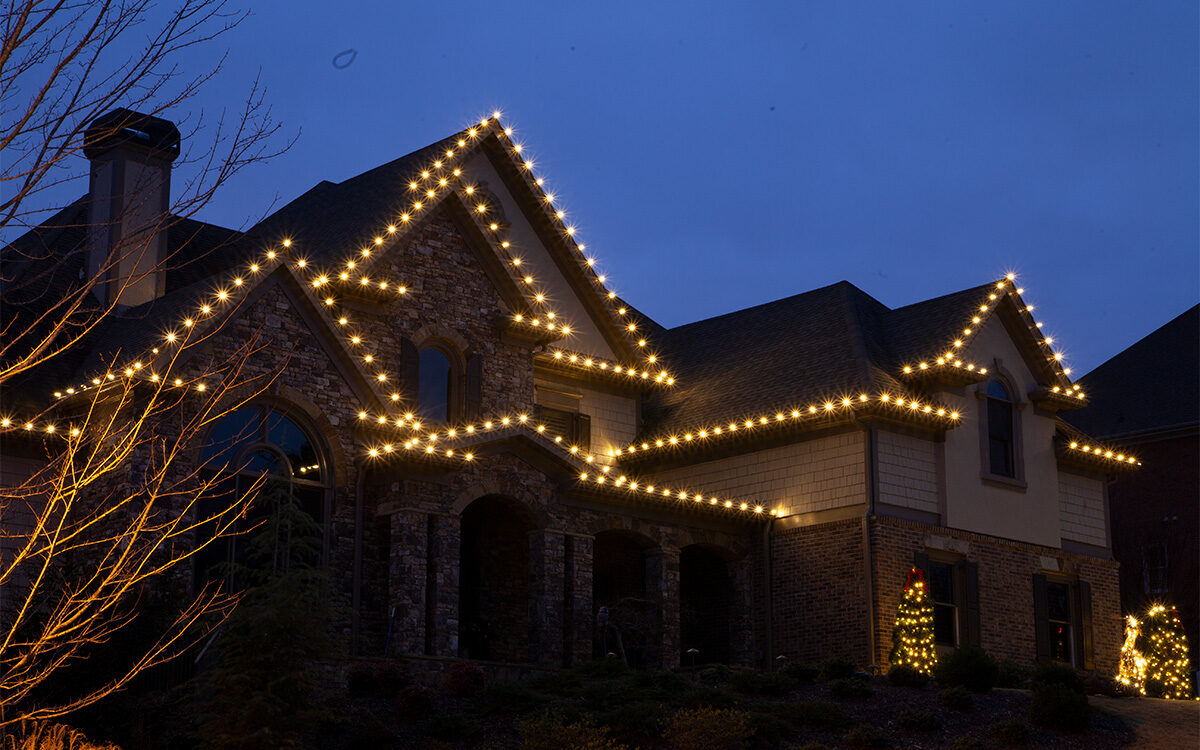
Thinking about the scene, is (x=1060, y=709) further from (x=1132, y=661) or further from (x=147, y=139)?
(x=147, y=139)

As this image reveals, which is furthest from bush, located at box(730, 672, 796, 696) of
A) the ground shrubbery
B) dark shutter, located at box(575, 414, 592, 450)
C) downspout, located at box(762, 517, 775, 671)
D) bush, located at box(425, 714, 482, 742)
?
dark shutter, located at box(575, 414, 592, 450)

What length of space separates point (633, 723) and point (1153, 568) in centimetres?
2400

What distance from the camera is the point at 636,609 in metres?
26.8

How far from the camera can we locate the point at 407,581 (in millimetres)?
21312

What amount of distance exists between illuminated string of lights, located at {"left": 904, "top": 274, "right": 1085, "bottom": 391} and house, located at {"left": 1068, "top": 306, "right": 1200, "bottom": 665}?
6.96 m

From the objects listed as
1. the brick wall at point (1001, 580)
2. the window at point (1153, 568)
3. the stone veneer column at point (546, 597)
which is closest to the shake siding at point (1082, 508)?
the brick wall at point (1001, 580)

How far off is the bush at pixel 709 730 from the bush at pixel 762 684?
2.95m

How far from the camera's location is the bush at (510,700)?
18.8 metres

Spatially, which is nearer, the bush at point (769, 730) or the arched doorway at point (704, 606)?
the bush at point (769, 730)

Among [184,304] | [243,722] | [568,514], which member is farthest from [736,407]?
[243,722]

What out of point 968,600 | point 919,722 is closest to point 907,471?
point 968,600

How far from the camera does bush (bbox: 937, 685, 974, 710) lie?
1970 cm

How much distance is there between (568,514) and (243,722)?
9.44m

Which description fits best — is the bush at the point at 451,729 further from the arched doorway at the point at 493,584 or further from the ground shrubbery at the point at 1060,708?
the ground shrubbery at the point at 1060,708
